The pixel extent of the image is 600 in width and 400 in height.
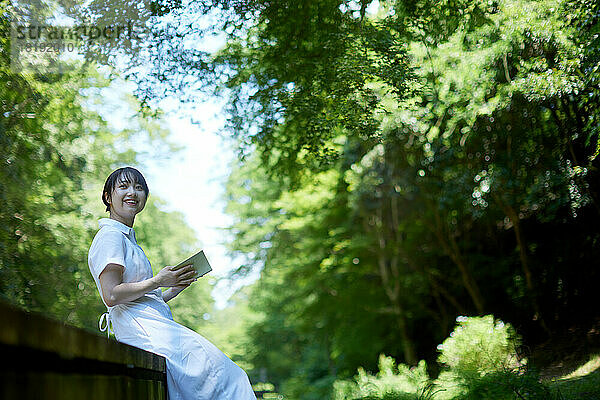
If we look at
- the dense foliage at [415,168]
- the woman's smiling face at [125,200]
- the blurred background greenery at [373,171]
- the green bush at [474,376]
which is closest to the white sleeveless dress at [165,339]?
the woman's smiling face at [125,200]

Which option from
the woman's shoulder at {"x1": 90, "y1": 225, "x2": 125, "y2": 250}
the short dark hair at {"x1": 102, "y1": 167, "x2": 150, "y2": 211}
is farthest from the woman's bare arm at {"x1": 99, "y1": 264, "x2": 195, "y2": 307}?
the short dark hair at {"x1": 102, "y1": 167, "x2": 150, "y2": 211}

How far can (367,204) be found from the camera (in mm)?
15297

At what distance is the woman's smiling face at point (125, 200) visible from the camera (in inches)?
111

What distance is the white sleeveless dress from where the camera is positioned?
252 cm

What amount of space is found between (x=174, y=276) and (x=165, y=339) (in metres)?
0.30

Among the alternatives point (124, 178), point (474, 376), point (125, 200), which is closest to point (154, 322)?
point (125, 200)

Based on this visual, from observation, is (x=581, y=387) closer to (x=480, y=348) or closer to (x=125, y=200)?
(x=480, y=348)

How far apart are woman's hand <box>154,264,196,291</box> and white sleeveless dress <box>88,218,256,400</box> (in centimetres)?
16

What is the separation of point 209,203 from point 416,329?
1120 centimetres

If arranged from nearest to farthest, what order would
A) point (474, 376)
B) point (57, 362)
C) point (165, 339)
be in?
point (57, 362) → point (165, 339) → point (474, 376)

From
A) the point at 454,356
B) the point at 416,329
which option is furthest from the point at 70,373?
the point at 416,329

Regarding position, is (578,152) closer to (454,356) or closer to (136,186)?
(454,356)

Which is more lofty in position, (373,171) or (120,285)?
(373,171)

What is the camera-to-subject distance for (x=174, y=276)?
8.41 ft
